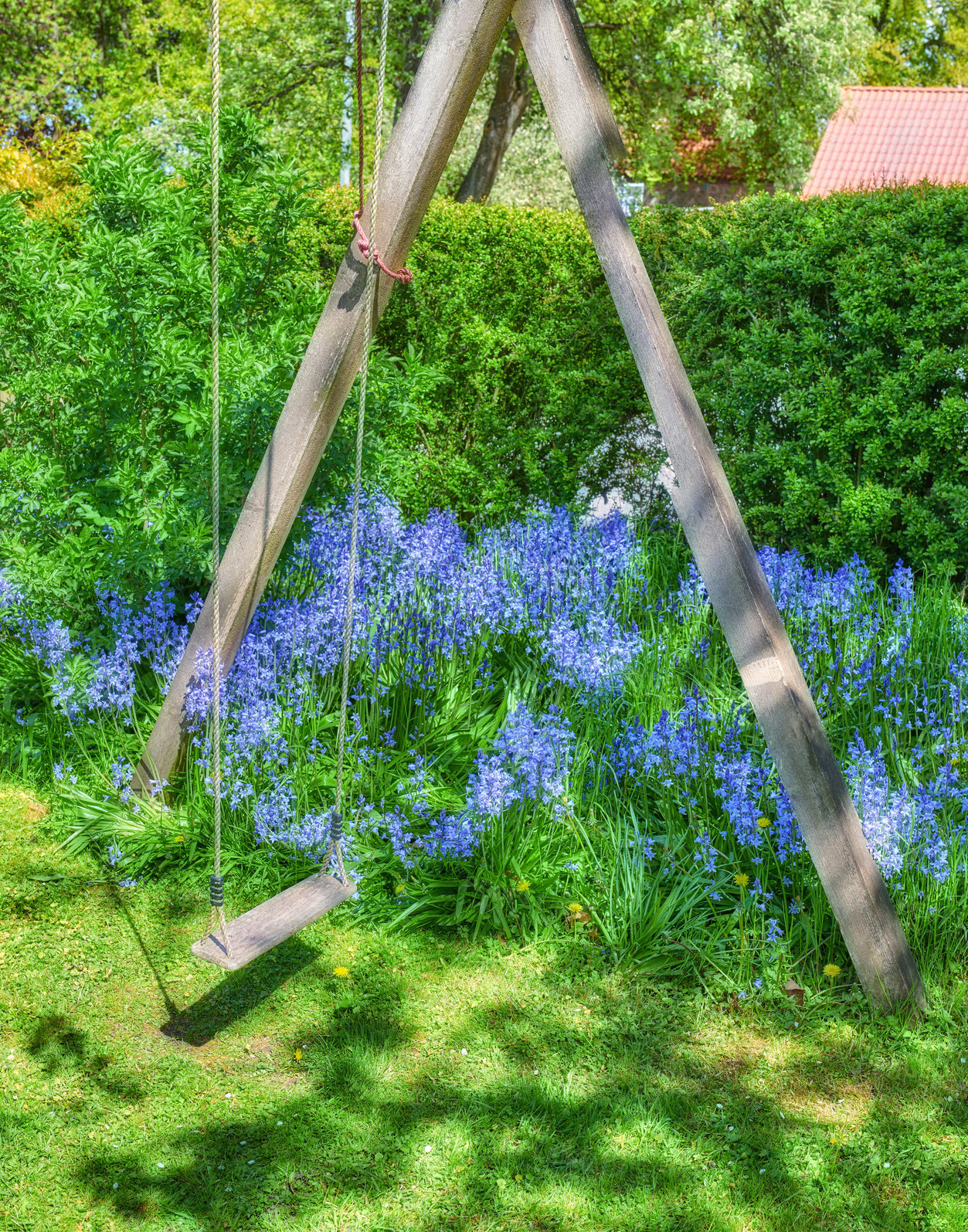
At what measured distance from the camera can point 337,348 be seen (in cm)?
359

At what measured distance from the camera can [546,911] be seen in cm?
355

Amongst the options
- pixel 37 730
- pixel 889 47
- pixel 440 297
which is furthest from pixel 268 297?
pixel 889 47

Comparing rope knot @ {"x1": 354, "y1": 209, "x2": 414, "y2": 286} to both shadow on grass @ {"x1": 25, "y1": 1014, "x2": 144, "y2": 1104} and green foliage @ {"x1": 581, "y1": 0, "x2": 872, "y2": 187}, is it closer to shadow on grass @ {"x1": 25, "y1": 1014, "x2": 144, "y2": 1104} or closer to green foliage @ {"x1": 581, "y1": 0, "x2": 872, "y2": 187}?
shadow on grass @ {"x1": 25, "y1": 1014, "x2": 144, "y2": 1104}

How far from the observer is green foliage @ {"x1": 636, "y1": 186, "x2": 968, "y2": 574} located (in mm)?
5262

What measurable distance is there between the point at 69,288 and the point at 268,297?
38.8 inches

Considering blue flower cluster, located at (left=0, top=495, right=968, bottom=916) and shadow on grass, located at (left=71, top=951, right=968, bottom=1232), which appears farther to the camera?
blue flower cluster, located at (left=0, top=495, right=968, bottom=916)

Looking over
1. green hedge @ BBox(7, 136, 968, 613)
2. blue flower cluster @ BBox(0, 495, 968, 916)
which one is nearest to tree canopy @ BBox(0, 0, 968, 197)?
green hedge @ BBox(7, 136, 968, 613)

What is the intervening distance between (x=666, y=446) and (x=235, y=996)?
216cm

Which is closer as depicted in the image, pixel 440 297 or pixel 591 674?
pixel 591 674

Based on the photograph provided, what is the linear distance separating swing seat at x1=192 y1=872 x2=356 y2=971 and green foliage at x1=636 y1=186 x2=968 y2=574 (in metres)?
3.57

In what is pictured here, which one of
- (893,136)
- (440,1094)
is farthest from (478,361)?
(893,136)

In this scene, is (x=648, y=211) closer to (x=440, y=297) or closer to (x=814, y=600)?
(x=440, y=297)

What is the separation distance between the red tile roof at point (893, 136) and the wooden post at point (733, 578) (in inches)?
928

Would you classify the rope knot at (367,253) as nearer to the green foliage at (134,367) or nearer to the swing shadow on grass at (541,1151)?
the green foliage at (134,367)
